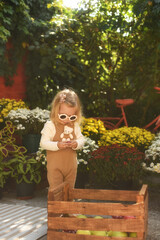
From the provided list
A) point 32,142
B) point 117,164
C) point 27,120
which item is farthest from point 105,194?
point 27,120

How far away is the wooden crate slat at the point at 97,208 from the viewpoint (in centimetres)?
226

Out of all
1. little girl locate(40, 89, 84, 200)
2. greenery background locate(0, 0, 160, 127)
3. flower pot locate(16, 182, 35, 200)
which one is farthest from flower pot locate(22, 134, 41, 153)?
little girl locate(40, 89, 84, 200)

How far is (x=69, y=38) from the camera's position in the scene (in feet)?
21.8

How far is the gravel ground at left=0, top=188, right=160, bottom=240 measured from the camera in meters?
3.22

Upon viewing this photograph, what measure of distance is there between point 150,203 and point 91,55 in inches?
140

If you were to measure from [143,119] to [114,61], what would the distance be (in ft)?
5.14

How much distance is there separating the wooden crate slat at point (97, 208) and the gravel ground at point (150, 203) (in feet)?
2.98

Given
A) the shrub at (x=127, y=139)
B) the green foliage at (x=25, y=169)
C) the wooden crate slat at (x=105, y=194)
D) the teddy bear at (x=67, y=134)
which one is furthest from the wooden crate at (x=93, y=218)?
the shrub at (x=127, y=139)

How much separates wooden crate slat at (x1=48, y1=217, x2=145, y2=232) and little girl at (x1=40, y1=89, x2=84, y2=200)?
63 centimetres

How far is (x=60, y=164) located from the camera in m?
2.97

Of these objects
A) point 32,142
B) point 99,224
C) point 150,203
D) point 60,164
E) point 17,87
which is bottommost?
point 150,203

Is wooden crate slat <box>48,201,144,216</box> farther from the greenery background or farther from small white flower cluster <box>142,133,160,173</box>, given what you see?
the greenery background

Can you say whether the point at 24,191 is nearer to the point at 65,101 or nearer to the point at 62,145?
the point at 62,145

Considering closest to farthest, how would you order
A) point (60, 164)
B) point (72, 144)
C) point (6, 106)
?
point (72, 144)
point (60, 164)
point (6, 106)
